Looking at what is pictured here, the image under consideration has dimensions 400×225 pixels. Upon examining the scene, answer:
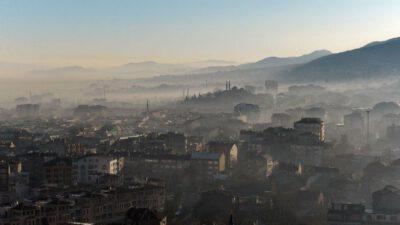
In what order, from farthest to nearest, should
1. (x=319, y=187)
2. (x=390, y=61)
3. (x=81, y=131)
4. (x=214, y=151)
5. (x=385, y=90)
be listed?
1. (x=390, y=61)
2. (x=385, y=90)
3. (x=81, y=131)
4. (x=214, y=151)
5. (x=319, y=187)

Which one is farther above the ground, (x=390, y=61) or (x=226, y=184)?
(x=390, y=61)

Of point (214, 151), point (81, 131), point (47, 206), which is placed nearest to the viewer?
point (47, 206)

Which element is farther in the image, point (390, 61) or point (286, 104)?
point (390, 61)

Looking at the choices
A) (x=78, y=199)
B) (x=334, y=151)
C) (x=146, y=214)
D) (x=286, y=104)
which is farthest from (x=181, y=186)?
(x=286, y=104)

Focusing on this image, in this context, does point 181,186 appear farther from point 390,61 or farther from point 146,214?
point 390,61

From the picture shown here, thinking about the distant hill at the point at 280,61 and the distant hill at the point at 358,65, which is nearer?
the distant hill at the point at 358,65

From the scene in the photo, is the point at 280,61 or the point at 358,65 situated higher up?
the point at 280,61

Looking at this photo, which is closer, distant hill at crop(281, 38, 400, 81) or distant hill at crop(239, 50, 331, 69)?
distant hill at crop(281, 38, 400, 81)

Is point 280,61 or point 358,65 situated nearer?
point 358,65
